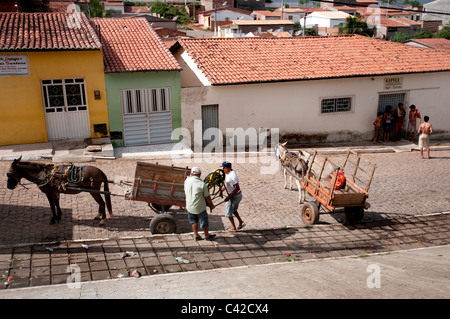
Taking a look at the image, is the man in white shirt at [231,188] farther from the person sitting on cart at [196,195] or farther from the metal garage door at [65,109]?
the metal garage door at [65,109]

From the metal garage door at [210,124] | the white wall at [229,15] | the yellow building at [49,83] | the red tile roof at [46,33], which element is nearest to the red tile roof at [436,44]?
the metal garage door at [210,124]

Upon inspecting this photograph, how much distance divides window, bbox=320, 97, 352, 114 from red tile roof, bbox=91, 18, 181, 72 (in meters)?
6.80

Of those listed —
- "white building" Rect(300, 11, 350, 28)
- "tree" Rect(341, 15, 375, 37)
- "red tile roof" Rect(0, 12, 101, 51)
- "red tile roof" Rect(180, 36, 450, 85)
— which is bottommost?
"red tile roof" Rect(180, 36, 450, 85)

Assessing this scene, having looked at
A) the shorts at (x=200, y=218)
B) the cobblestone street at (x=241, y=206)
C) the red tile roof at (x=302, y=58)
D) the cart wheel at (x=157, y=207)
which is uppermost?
the red tile roof at (x=302, y=58)

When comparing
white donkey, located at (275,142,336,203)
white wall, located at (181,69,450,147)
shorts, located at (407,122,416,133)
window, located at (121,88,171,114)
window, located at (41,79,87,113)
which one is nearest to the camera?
white donkey, located at (275,142,336,203)

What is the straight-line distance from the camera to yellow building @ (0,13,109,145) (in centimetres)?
1431

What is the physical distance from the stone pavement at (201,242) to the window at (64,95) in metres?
2.90

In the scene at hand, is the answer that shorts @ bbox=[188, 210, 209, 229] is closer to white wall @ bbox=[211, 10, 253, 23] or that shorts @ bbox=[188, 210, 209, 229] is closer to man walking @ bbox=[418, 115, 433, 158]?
man walking @ bbox=[418, 115, 433, 158]

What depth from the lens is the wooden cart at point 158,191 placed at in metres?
8.99

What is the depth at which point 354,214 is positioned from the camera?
1021cm

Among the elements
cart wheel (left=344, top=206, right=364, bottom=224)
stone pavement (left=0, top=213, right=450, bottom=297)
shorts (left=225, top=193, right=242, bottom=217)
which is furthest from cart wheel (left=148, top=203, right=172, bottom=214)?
cart wheel (left=344, top=206, right=364, bottom=224)

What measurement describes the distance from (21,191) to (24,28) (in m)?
6.97
